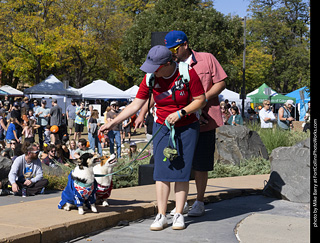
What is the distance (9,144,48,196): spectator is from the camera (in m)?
9.12

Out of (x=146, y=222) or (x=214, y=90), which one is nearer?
(x=214, y=90)

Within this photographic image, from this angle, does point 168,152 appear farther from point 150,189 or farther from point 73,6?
point 73,6

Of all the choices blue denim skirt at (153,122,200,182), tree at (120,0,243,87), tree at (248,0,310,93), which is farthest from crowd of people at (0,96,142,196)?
tree at (248,0,310,93)

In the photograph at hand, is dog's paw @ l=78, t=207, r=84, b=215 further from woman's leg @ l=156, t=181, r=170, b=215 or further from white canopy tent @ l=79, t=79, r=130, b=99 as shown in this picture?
white canopy tent @ l=79, t=79, r=130, b=99

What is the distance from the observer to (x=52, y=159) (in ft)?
37.8

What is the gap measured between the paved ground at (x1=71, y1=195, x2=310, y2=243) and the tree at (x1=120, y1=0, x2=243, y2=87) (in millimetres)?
30800

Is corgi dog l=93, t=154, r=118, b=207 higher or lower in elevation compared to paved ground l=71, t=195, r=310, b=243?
higher

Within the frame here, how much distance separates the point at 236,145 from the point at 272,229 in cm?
626

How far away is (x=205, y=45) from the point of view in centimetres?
3675

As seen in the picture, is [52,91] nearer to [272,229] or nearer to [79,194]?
[79,194]

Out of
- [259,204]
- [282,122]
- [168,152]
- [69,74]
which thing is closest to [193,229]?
[168,152]

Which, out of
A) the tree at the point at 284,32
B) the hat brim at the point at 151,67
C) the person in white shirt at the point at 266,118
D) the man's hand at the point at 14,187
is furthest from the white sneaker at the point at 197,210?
the tree at the point at 284,32

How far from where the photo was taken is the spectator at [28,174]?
29.9 ft

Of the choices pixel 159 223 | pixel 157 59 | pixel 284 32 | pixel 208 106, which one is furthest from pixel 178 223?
pixel 284 32
